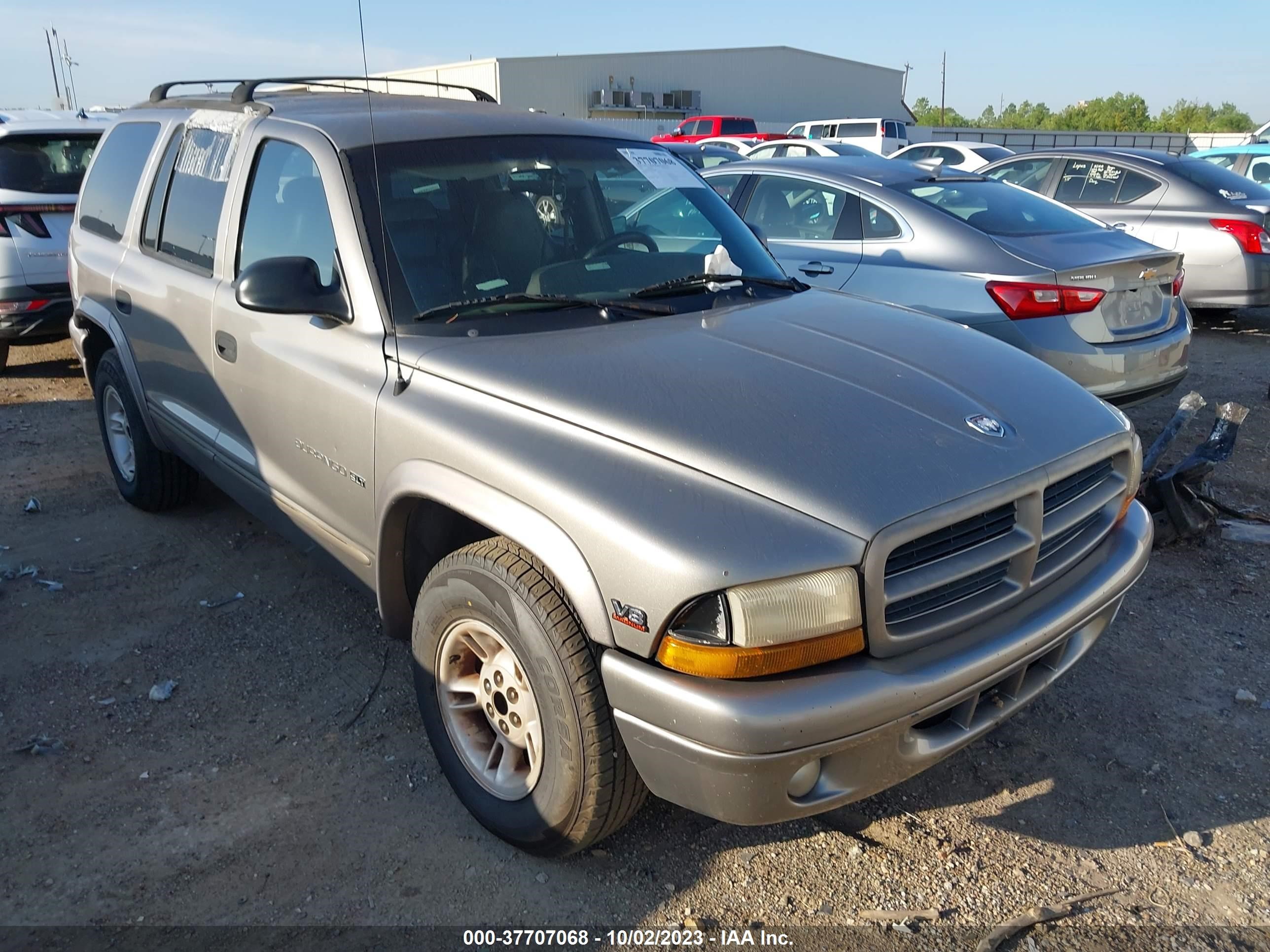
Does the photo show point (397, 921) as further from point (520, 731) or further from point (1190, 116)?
point (1190, 116)

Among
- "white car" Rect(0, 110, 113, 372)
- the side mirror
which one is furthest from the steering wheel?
"white car" Rect(0, 110, 113, 372)

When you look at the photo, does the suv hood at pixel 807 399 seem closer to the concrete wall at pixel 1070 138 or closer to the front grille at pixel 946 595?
the front grille at pixel 946 595

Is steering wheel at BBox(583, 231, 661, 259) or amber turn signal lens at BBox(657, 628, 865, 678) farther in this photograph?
steering wheel at BBox(583, 231, 661, 259)

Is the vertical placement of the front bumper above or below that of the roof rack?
below

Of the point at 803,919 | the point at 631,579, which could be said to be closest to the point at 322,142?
the point at 631,579

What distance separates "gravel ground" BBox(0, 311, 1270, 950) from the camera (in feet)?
8.04

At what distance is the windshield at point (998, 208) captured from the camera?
18.2 feet

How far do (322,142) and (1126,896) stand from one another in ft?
10.5

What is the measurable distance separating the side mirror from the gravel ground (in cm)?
138

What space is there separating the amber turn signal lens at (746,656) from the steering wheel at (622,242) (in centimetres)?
165

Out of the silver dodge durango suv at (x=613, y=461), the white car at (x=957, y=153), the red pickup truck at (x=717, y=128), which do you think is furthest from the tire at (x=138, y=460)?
the red pickup truck at (x=717, y=128)

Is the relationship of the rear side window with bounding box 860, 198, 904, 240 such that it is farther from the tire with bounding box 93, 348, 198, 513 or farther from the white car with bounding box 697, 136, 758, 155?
the white car with bounding box 697, 136, 758, 155

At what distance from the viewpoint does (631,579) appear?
6.62 ft

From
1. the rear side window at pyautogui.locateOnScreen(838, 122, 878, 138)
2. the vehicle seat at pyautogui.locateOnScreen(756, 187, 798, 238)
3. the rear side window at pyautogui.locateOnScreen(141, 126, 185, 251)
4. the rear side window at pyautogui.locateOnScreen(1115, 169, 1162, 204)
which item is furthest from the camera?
the rear side window at pyautogui.locateOnScreen(838, 122, 878, 138)
